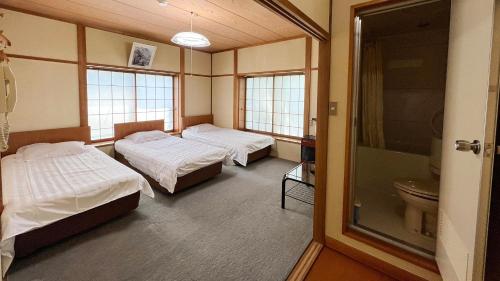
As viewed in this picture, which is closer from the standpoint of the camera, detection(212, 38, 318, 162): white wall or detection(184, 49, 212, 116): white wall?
detection(212, 38, 318, 162): white wall

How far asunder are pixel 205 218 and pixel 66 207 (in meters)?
1.20

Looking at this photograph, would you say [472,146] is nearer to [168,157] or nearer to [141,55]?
[168,157]

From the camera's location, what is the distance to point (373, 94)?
3.38 metres

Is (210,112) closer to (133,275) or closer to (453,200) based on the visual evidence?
(133,275)

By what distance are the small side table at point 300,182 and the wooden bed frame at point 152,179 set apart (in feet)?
3.79

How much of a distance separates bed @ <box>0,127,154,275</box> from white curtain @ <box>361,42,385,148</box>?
9.83 feet

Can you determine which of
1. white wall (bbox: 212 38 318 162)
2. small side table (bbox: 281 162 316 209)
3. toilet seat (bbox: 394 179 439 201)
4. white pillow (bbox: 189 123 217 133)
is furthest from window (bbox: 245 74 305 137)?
toilet seat (bbox: 394 179 439 201)

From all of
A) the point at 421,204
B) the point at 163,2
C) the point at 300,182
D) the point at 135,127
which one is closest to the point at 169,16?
the point at 163,2

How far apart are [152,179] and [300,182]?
197cm

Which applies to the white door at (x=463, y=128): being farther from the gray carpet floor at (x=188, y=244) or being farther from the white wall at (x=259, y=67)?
the white wall at (x=259, y=67)

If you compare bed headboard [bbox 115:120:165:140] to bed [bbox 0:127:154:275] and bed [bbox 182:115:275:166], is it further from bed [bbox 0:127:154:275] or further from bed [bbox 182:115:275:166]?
bed [bbox 0:127:154:275]

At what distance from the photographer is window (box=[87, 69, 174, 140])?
4.11 meters

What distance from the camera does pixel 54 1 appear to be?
9.38ft

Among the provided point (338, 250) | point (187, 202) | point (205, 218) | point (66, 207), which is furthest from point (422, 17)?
point (66, 207)
